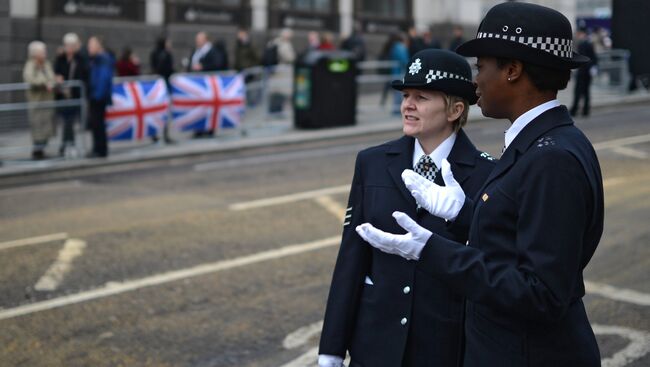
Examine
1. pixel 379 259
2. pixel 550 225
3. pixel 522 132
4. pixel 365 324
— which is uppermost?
pixel 522 132

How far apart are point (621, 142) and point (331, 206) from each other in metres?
8.04

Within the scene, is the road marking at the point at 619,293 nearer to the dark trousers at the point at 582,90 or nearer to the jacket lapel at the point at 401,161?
the jacket lapel at the point at 401,161

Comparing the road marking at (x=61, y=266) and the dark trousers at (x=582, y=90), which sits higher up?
the dark trousers at (x=582, y=90)

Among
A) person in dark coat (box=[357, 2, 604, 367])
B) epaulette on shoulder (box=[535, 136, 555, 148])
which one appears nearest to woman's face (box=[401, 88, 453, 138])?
person in dark coat (box=[357, 2, 604, 367])

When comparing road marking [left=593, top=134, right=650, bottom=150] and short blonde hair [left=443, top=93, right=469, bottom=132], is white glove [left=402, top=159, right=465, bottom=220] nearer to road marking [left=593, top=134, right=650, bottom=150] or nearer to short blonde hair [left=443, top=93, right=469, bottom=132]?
short blonde hair [left=443, top=93, right=469, bottom=132]

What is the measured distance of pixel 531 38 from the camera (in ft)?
9.23

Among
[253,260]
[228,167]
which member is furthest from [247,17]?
[253,260]

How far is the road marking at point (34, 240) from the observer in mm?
9719

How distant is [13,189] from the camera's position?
44.8 ft

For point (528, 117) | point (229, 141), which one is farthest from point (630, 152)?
point (528, 117)

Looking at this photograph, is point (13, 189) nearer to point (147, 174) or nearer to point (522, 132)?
point (147, 174)

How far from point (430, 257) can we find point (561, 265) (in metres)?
0.39

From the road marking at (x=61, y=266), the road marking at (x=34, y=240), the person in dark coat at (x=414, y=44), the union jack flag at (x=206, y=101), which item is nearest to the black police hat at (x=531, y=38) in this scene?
the road marking at (x=61, y=266)

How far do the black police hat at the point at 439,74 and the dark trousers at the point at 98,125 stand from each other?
503 inches
